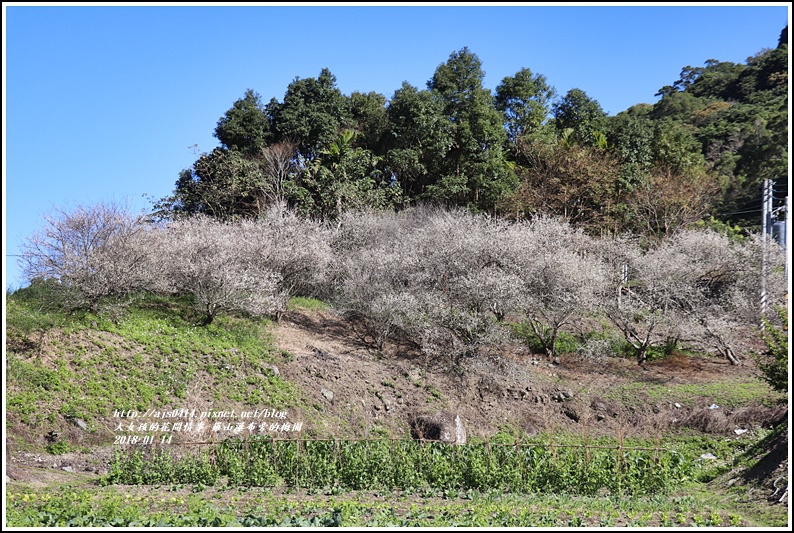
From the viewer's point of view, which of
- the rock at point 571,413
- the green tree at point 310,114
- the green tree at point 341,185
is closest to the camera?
the rock at point 571,413

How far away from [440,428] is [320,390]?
2.90 meters

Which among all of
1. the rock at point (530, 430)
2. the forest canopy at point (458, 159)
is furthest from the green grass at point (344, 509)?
the forest canopy at point (458, 159)

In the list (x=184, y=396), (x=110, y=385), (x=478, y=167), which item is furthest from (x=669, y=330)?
(x=110, y=385)

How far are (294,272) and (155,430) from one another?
28.3ft

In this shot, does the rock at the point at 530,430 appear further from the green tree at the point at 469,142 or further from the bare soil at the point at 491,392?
the green tree at the point at 469,142

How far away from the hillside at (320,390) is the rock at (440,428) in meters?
0.27

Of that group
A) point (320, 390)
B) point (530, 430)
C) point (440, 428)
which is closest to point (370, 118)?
point (320, 390)

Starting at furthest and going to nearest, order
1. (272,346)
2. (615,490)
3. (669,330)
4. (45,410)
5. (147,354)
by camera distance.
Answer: (669,330) < (272,346) < (147,354) < (45,410) < (615,490)

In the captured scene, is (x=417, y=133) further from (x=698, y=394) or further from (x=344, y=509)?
(x=344, y=509)

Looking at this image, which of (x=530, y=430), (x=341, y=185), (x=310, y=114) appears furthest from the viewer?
(x=310, y=114)

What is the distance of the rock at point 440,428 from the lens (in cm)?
1226

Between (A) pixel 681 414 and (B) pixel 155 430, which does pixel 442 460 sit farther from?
(A) pixel 681 414

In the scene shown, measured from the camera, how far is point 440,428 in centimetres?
1234

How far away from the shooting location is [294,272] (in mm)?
19422
